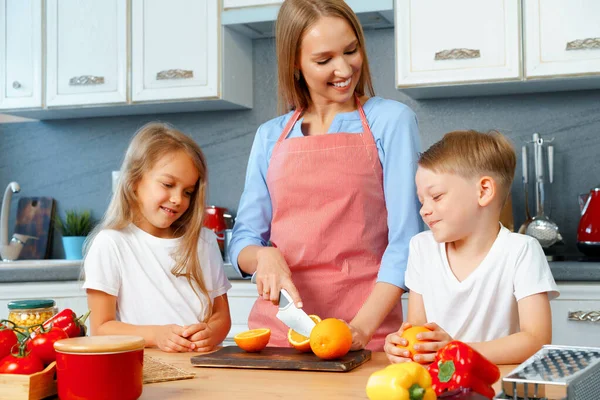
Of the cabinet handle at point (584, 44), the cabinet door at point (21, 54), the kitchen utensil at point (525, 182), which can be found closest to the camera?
the cabinet handle at point (584, 44)

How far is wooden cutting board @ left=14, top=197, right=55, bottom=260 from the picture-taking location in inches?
138

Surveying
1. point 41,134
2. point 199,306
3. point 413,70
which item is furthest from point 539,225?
point 41,134

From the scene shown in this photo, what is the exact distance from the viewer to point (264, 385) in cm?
106

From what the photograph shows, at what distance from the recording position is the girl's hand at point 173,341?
4.70 ft

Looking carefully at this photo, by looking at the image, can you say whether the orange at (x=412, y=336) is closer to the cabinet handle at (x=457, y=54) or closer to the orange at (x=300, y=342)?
the orange at (x=300, y=342)

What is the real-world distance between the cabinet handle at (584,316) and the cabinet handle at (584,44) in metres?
0.93

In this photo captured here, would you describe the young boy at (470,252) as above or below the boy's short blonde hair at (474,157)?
below

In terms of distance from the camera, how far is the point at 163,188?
1.77 meters

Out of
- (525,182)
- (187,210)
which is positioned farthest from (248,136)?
(187,210)

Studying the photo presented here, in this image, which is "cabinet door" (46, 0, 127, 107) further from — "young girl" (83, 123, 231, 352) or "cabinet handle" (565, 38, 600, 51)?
"cabinet handle" (565, 38, 600, 51)

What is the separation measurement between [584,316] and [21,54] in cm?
253

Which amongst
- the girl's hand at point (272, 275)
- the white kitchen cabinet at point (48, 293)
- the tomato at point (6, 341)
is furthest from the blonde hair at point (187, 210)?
the white kitchen cabinet at point (48, 293)

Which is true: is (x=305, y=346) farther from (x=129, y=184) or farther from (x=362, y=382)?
(x=129, y=184)

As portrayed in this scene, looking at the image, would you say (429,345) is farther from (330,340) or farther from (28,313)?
(28,313)
